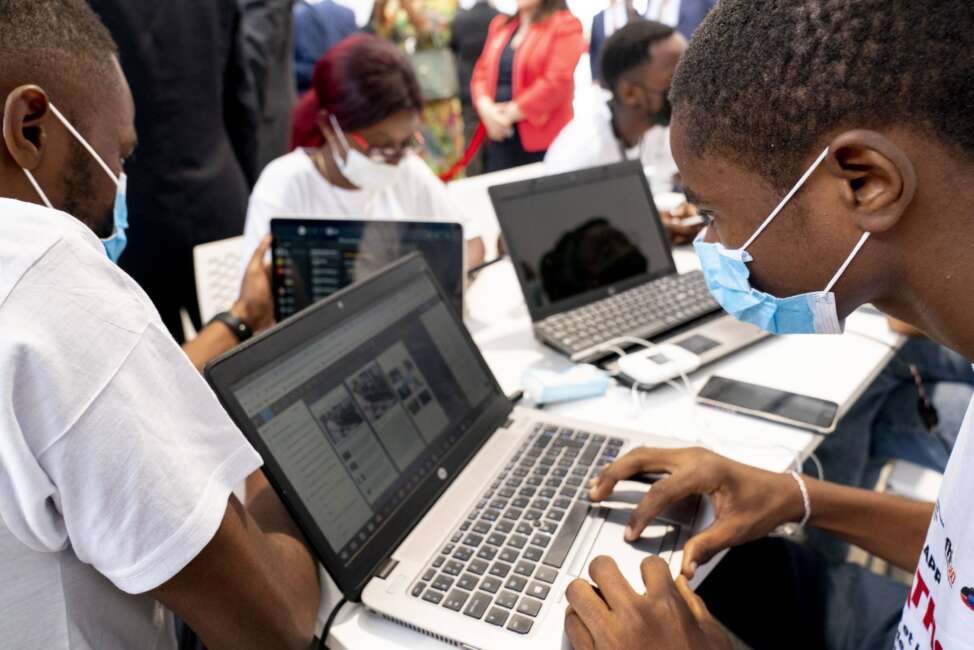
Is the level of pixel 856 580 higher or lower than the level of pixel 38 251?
lower

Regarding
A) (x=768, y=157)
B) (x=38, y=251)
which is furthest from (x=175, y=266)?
(x=768, y=157)

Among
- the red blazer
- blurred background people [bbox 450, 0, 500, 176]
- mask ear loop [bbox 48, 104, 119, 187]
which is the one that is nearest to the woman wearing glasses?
mask ear loop [bbox 48, 104, 119, 187]

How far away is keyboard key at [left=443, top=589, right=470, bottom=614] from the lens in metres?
0.63

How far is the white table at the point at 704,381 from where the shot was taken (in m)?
0.67

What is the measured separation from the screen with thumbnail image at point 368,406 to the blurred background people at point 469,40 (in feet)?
9.54

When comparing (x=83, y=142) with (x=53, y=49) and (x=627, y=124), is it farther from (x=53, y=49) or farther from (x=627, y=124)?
(x=627, y=124)

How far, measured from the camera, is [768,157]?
55 centimetres

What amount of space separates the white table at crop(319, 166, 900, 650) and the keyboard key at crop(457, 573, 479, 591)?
56mm

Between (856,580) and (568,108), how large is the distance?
254 centimetres

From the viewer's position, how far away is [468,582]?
66 centimetres

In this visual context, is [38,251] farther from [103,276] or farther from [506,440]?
[506,440]

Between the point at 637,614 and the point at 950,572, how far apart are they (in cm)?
26

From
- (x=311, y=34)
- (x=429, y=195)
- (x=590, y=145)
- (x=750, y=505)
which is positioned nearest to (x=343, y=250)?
(x=429, y=195)

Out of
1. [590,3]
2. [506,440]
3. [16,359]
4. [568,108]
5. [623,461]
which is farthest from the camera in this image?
[590,3]
